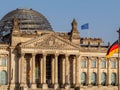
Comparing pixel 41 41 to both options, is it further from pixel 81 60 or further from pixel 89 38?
pixel 89 38

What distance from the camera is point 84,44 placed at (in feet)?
373

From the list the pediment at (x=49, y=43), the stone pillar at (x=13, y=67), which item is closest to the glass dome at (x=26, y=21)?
the pediment at (x=49, y=43)

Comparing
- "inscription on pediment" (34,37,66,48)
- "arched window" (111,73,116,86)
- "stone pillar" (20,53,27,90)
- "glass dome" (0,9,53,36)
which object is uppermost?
→ "glass dome" (0,9,53,36)

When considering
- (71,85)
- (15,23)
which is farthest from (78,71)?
(15,23)

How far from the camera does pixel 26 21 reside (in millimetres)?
108750

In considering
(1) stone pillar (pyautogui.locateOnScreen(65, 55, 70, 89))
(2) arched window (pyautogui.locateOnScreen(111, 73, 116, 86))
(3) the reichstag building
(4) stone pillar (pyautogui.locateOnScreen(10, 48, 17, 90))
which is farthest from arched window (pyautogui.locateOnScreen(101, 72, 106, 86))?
(4) stone pillar (pyautogui.locateOnScreen(10, 48, 17, 90))

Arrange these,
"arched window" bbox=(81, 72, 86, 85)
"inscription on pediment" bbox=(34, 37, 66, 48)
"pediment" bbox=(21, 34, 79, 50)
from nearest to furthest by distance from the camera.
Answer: "pediment" bbox=(21, 34, 79, 50)
"inscription on pediment" bbox=(34, 37, 66, 48)
"arched window" bbox=(81, 72, 86, 85)

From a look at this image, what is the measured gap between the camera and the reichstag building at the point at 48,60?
96938 millimetres

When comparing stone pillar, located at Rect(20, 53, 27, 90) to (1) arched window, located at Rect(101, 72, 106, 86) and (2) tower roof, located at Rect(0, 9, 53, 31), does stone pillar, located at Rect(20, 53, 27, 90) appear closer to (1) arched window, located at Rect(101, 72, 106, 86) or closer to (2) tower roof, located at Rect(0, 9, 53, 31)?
(2) tower roof, located at Rect(0, 9, 53, 31)

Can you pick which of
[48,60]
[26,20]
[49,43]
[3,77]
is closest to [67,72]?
[48,60]

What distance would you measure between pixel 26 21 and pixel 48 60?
13.1 metres

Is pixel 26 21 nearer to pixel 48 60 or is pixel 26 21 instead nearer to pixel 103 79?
pixel 48 60

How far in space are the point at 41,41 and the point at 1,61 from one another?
31.1ft

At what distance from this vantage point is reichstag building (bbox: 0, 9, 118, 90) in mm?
96938
